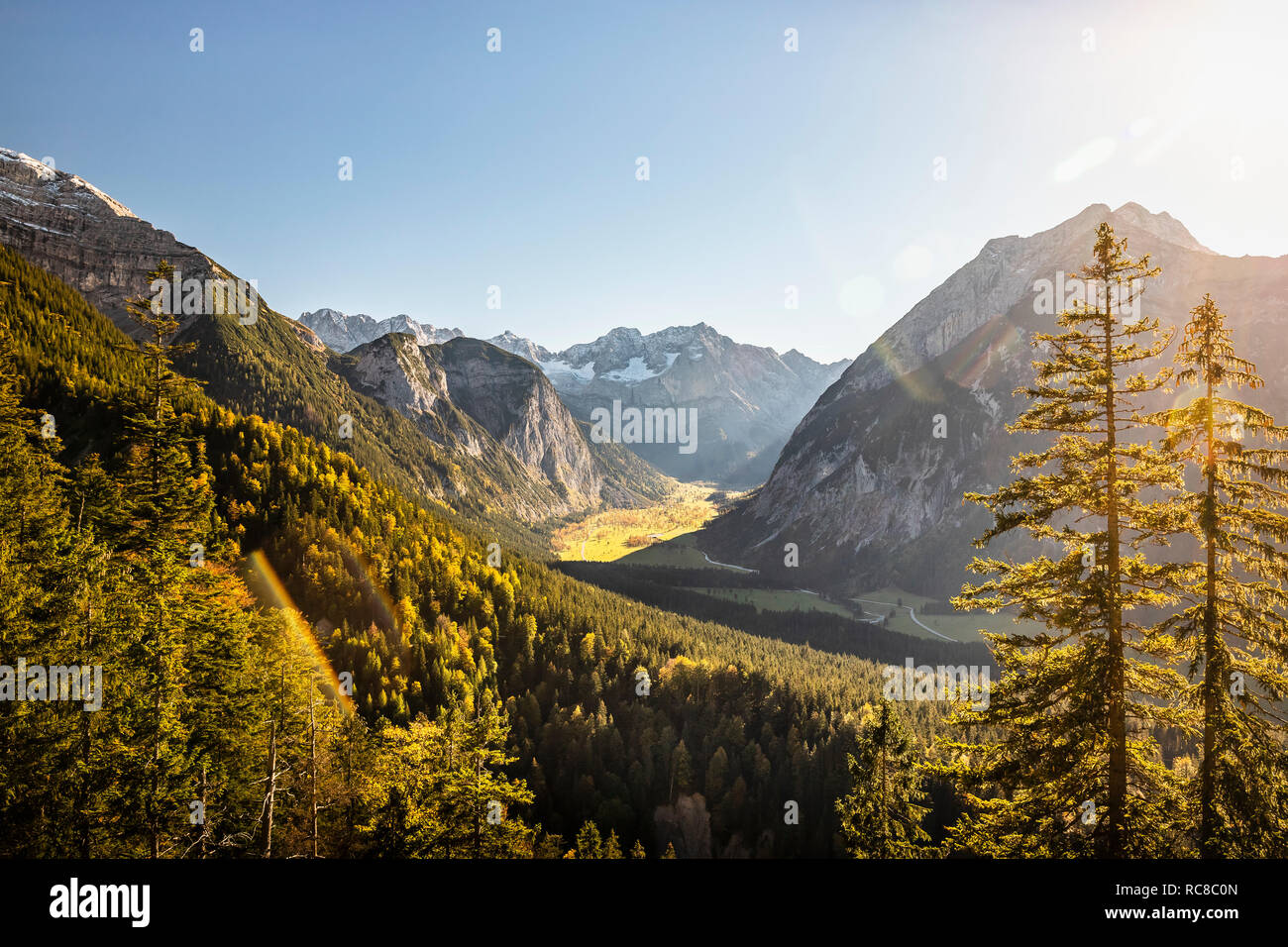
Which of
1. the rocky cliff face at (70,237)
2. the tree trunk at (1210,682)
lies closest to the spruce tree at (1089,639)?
the tree trunk at (1210,682)

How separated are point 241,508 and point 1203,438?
305 ft

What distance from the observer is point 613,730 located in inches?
3039

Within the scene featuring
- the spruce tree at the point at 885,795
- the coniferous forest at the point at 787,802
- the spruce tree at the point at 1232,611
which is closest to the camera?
the spruce tree at the point at 1232,611

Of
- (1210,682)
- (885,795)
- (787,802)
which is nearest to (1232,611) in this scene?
(1210,682)

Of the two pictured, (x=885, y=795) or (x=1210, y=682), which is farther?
(x=885, y=795)

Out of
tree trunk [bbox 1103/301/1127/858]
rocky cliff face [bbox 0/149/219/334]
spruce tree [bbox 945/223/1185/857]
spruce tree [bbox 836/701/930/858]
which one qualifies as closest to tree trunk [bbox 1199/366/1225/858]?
spruce tree [bbox 945/223/1185/857]

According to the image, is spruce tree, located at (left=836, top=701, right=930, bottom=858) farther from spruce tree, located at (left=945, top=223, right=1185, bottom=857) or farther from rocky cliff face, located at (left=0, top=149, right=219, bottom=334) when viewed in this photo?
rocky cliff face, located at (left=0, top=149, right=219, bottom=334)

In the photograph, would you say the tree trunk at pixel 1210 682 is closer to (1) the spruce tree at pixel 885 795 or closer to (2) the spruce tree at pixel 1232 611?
(2) the spruce tree at pixel 1232 611

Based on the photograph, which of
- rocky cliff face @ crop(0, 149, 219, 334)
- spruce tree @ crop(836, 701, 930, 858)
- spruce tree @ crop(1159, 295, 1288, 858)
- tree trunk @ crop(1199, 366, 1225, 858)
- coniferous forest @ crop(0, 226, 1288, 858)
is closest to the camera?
spruce tree @ crop(1159, 295, 1288, 858)

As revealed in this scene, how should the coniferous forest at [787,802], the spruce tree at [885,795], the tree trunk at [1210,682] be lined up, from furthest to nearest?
the spruce tree at [885,795], the coniferous forest at [787,802], the tree trunk at [1210,682]

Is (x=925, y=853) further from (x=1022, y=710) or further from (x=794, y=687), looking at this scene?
(x=794, y=687)

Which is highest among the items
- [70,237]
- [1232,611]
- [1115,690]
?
[70,237]

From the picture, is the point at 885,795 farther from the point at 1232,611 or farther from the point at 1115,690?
the point at 1232,611
